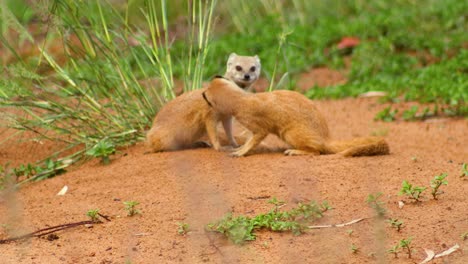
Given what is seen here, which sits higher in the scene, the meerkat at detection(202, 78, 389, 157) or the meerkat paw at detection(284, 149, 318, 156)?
the meerkat at detection(202, 78, 389, 157)

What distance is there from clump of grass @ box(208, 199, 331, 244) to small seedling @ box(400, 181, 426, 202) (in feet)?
1.46

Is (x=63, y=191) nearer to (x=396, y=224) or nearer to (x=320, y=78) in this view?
(x=396, y=224)

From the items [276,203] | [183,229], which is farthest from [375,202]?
[183,229]

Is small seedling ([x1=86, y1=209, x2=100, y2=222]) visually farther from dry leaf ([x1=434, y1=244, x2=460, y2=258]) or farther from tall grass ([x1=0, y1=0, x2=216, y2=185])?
dry leaf ([x1=434, y1=244, x2=460, y2=258])

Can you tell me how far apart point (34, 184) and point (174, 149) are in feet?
3.56

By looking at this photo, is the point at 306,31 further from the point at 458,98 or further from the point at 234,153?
the point at 234,153

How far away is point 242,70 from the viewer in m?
7.48

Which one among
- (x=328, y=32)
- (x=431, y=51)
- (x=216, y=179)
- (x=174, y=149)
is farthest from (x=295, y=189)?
(x=328, y=32)

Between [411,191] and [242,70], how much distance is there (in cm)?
261

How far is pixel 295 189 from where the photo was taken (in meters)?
5.55

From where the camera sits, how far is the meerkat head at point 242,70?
24.5 ft

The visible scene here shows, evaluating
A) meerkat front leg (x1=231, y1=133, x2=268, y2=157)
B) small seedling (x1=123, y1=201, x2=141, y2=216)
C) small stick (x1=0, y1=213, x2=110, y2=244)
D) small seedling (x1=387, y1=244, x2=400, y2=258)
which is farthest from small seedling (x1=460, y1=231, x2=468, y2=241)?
meerkat front leg (x1=231, y1=133, x2=268, y2=157)

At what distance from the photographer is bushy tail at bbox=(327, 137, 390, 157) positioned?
6453 millimetres

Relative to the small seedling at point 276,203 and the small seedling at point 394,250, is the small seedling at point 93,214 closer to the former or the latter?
the small seedling at point 276,203
